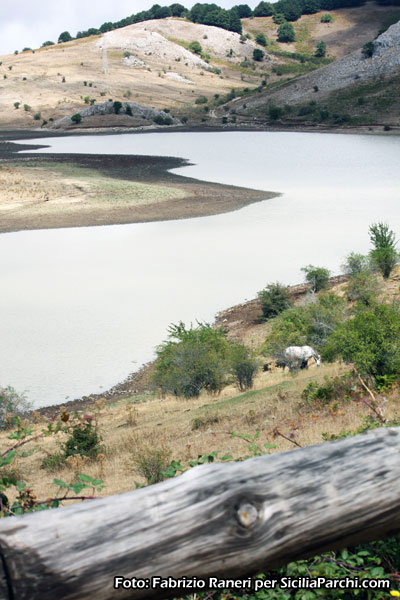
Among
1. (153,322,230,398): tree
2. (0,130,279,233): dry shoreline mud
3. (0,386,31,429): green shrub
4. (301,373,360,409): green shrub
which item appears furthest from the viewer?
(0,130,279,233): dry shoreline mud

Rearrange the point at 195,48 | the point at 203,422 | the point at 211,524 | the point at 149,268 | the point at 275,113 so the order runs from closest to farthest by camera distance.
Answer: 1. the point at 211,524
2. the point at 203,422
3. the point at 149,268
4. the point at 275,113
5. the point at 195,48

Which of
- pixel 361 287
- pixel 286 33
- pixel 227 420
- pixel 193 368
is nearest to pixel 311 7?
pixel 286 33

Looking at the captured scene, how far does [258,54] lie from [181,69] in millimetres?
23039

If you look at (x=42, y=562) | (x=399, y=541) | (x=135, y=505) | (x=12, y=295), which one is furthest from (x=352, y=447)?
(x=12, y=295)

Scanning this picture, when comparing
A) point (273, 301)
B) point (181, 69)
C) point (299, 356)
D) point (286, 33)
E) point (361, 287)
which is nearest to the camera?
point (299, 356)

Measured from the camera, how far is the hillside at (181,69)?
333ft

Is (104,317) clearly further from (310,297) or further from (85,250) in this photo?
(85,250)

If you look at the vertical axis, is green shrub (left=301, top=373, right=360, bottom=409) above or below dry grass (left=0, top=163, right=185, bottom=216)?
below

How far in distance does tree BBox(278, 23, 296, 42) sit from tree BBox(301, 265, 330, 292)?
150197mm

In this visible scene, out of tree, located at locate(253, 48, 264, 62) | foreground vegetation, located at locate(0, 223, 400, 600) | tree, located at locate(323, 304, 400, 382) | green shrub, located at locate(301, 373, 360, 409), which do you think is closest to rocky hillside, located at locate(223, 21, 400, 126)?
tree, located at locate(253, 48, 264, 62)

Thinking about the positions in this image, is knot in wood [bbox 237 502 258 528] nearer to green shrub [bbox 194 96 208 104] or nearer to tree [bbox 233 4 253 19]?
green shrub [bbox 194 96 208 104]

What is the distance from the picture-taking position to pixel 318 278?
83.1ft

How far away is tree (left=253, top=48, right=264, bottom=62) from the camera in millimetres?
149500

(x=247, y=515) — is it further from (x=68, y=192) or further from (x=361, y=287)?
(x=68, y=192)
